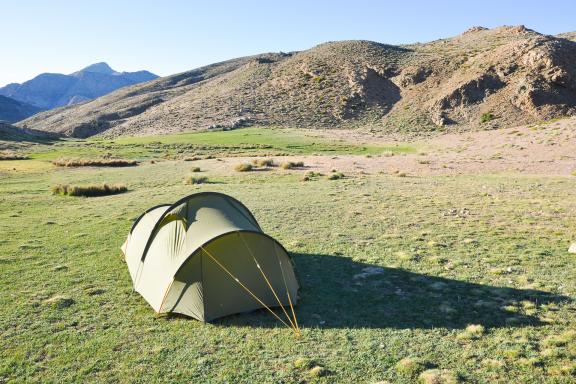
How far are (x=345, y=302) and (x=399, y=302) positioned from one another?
1241 mm

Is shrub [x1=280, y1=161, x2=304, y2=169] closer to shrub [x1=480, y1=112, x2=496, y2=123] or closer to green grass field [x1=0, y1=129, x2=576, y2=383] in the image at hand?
green grass field [x1=0, y1=129, x2=576, y2=383]

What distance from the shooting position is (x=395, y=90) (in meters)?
94.9

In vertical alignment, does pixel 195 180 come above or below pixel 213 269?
above

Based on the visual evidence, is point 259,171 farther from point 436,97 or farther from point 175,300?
point 436,97

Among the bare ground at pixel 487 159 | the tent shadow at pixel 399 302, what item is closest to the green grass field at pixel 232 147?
the bare ground at pixel 487 159

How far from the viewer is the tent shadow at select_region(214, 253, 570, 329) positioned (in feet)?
30.8

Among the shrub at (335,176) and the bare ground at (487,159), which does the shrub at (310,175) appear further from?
the bare ground at (487,159)

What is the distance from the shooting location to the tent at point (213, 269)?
9.91 metres

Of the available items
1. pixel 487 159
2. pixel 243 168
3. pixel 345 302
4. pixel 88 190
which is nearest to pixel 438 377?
pixel 345 302

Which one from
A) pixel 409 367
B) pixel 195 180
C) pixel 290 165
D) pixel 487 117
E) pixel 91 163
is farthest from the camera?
pixel 487 117

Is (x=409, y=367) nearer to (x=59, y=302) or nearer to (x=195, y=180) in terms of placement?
(x=59, y=302)

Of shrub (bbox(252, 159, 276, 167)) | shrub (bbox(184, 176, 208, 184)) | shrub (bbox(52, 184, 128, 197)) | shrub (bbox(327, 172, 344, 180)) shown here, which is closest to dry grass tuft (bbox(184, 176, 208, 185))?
shrub (bbox(184, 176, 208, 184))

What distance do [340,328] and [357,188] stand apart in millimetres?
17196

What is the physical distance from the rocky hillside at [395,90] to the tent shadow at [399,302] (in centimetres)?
6610
